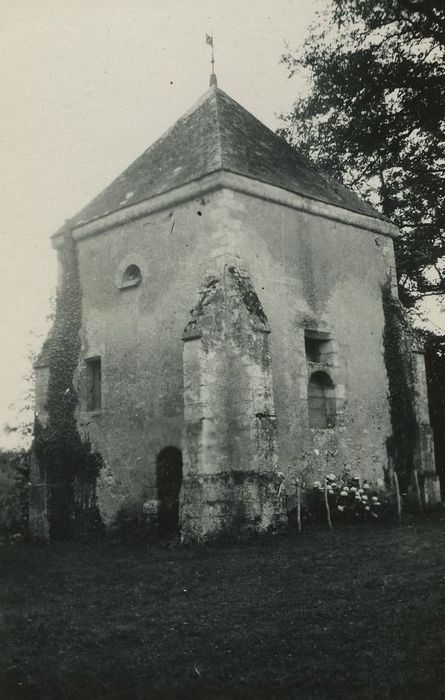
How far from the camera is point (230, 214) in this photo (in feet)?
46.3

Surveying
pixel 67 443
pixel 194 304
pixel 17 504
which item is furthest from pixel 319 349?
pixel 17 504

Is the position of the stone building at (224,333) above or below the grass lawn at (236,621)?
above

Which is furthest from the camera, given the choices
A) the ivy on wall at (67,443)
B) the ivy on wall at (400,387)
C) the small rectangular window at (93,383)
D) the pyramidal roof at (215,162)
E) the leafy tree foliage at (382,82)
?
the ivy on wall at (400,387)

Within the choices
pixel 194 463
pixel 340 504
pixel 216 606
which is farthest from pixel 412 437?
pixel 216 606

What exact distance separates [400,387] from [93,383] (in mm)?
7345

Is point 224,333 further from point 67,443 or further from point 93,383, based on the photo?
point 67,443

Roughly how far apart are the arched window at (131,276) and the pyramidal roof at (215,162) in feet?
4.69

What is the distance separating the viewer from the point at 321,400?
15602 mm

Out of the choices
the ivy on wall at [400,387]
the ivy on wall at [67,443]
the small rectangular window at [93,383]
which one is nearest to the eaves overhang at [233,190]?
the ivy on wall at [67,443]

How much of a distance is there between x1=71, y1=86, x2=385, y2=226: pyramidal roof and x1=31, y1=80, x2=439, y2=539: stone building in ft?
0.19

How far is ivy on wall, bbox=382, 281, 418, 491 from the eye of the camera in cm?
1662

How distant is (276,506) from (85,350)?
21.2ft

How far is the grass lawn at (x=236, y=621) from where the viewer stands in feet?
20.4

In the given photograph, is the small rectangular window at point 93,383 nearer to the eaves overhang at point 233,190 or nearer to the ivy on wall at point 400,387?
the eaves overhang at point 233,190
